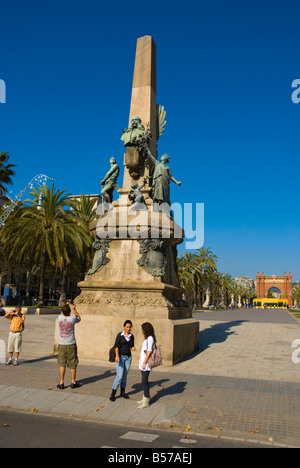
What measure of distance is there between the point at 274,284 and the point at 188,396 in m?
170

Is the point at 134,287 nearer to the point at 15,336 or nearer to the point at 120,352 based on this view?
the point at 15,336

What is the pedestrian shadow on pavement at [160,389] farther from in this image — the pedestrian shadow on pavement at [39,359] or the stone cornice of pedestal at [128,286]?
the pedestrian shadow on pavement at [39,359]

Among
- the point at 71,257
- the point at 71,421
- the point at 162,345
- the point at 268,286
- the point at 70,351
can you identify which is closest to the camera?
the point at 71,421

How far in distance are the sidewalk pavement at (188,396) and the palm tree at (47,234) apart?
17.8 meters

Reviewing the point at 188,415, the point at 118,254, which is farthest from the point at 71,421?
the point at 118,254

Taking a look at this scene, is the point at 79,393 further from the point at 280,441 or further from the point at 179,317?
the point at 179,317

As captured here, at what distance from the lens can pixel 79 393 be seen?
7016 mm

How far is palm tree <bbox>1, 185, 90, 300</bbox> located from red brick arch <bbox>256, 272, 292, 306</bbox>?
14803cm

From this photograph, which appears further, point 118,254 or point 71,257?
point 71,257

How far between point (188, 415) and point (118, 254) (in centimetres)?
623

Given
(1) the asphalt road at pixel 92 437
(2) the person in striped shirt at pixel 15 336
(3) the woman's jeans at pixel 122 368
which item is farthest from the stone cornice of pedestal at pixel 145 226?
(1) the asphalt road at pixel 92 437

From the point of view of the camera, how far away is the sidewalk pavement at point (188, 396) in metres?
5.59

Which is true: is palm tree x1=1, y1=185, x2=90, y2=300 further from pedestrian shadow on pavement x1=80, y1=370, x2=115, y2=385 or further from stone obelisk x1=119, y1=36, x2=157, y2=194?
pedestrian shadow on pavement x1=80, y1=370, x2=115, y2=385

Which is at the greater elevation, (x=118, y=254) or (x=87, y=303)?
(x=118, y=254)
